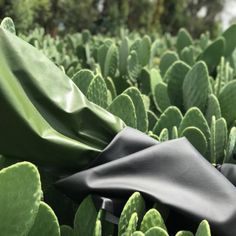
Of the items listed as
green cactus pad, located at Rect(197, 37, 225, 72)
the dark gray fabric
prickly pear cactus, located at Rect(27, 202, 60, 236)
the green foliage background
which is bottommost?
the green foliage background

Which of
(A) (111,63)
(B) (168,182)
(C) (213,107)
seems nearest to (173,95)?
(C) (213,107)

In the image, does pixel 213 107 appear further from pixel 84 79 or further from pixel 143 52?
pixel 143 52

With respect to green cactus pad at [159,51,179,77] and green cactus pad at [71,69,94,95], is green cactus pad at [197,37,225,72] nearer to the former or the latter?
green cactus pad at [159,51,179,77]

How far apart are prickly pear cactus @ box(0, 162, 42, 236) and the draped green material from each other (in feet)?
0.86

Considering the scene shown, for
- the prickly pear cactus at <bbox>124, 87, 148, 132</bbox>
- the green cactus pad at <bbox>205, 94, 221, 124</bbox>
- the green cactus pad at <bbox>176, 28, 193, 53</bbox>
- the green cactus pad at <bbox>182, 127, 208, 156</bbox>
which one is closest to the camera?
the green cactus pad at <bbox>182, 127, 208, 156</bbox>

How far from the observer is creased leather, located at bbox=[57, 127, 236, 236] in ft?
3.66

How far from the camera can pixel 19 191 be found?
888mm

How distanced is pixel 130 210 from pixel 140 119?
574 mm

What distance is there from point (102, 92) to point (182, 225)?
0.53 metres

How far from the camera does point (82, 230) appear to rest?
43.5 inches

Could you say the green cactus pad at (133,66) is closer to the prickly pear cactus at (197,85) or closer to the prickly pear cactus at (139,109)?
the prickly pear cactus at (197,85)

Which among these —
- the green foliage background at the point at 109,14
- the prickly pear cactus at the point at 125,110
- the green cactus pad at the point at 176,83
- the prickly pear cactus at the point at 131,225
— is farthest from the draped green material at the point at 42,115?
the green foliage background at the point at 109,14

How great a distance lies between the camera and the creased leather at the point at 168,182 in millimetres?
1116

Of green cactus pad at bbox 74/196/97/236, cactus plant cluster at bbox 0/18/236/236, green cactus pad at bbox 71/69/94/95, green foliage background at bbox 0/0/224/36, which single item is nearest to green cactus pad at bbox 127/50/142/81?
cactus plant cluster at bbox 0/18/236/236
